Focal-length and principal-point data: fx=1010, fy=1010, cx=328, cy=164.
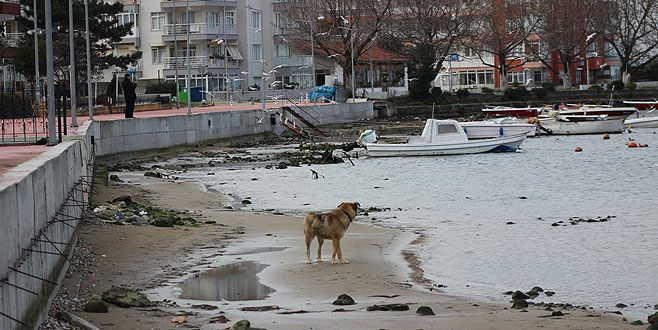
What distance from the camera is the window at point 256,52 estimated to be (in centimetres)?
10412

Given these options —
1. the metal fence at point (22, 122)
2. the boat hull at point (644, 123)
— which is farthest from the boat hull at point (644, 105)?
the metal fence at point (22, 122)

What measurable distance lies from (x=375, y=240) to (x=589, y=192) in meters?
13.7

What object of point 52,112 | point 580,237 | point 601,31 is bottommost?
point 580,237

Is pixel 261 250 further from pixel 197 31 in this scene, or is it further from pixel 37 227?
pixel 197 31

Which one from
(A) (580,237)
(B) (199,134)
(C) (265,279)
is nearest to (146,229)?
(C) (265,279)

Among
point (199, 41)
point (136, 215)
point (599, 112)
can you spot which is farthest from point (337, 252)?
point (199, 41)

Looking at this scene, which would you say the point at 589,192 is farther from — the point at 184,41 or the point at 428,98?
the point at 184,41

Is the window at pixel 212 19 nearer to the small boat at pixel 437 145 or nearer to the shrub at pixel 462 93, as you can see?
the shrub at pixel 462 93

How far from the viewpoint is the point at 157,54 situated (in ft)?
330

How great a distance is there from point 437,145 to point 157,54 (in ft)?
198

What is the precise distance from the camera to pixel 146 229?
19719 millimetres

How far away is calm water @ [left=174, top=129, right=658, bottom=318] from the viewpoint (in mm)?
16141

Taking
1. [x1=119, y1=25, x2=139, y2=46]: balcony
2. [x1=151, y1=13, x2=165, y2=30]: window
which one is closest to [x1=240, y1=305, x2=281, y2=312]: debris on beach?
[x1=151, y1=13, x2=165, y2=30]: window

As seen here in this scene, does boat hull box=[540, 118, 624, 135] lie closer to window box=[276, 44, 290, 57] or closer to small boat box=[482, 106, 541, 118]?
small boat box=[482, 106, 541, 118]
